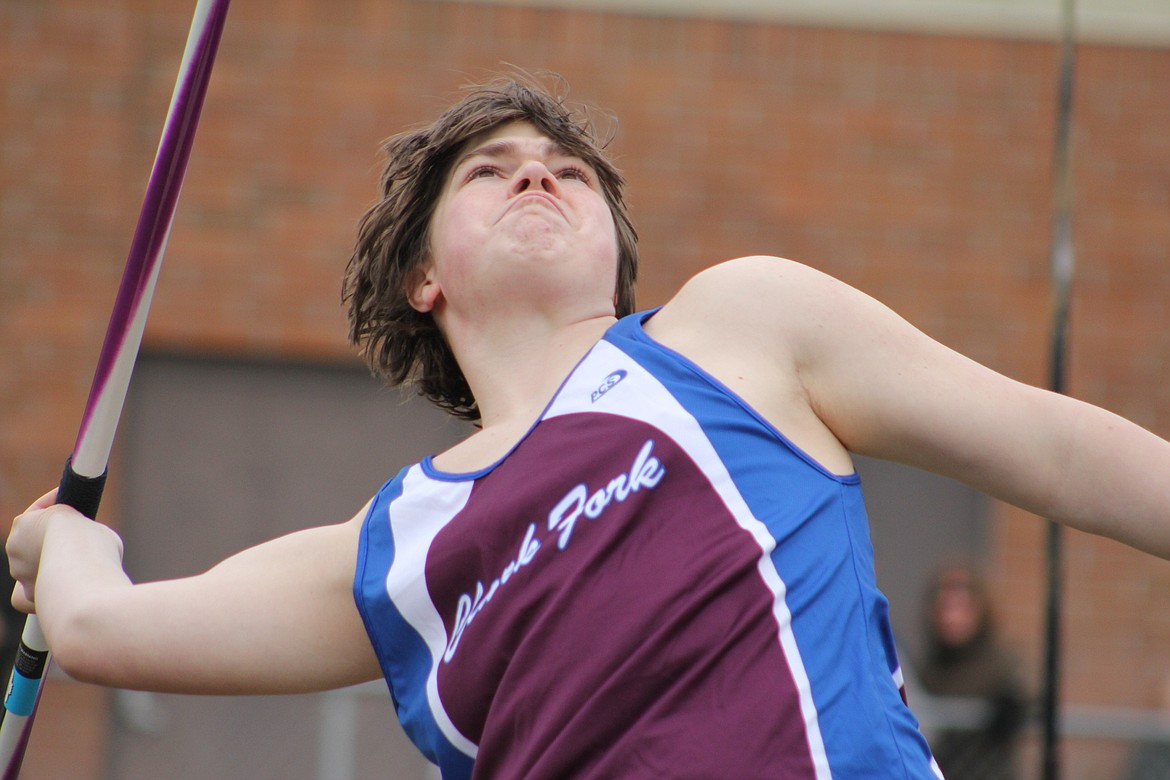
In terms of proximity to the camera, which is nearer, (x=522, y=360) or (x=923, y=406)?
(x=923, y=406)

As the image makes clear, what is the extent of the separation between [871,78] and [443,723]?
21.8 feet

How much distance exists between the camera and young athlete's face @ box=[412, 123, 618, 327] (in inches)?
89.1

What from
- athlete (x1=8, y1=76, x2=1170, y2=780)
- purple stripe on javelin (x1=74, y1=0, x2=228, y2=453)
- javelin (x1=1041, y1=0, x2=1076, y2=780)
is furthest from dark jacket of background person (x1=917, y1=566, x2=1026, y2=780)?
purple stripe on javelin (x1=74, y1=0, x2=228, y2=453)

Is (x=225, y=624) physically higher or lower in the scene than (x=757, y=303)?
lower

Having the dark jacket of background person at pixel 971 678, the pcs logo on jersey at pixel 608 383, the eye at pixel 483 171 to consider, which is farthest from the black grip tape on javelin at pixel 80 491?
the dark jacket of background person at pixel 971 678

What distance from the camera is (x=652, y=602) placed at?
1.81 m

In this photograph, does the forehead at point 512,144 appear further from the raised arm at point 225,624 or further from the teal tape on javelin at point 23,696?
the teal tape on javelin at point 23,696

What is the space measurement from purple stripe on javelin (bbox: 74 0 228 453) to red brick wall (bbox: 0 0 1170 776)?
5.52m

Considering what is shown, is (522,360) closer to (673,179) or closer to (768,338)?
(768,338)

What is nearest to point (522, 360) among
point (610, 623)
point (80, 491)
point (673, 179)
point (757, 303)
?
point (757, 303)

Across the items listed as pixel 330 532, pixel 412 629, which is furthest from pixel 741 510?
pixel 330 532

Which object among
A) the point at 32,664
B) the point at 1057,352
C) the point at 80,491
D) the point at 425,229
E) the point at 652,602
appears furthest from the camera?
the point at 1057,352

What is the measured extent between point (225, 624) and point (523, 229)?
0.75 m

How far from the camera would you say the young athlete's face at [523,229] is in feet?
7.43
